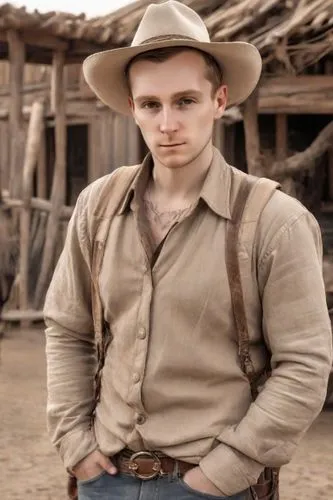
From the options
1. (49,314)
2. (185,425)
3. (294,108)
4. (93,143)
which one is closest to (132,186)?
(49,314)

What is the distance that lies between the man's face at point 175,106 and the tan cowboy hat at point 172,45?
4 centimetres

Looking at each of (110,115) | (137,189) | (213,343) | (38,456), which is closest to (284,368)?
(213,343)

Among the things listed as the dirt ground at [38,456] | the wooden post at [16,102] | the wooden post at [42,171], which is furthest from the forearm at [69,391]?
the wooden post at [42,171]

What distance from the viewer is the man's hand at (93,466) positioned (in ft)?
6.89

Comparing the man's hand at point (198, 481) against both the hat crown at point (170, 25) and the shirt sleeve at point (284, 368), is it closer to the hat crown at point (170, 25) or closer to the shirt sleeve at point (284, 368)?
the shirt sleeve at point (284, 368)

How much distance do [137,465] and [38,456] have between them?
152 inches

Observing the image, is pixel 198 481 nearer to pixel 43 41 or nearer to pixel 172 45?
pixel 172 45

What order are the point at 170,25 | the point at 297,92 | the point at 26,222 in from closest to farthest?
the point at 170,25 → the point at 297,92 → the point at 26,222

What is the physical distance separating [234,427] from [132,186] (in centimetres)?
59

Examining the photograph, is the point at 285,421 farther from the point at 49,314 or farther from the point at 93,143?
the point at 93,143

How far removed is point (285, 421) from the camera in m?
1.98

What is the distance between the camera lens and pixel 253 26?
28.7ft

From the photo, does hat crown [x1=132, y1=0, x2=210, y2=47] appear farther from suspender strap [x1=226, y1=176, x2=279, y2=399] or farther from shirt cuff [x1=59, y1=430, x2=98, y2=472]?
shirt cuff [x1=59, y1=430, x2=98, y2=472]

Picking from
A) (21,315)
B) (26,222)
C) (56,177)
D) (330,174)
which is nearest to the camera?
(26,222)
